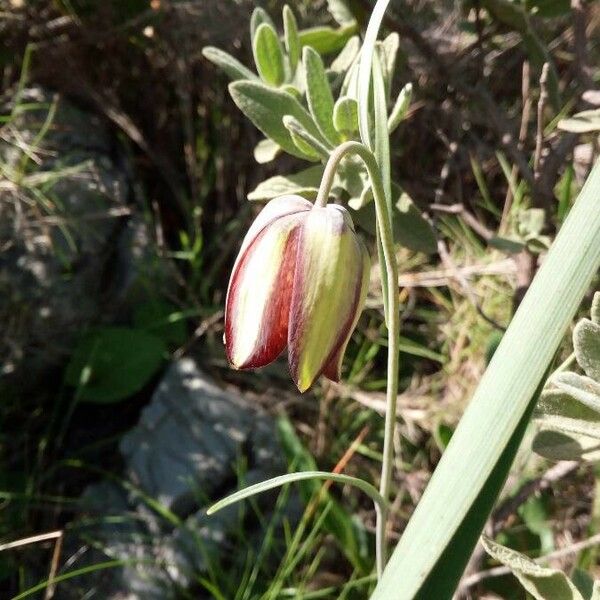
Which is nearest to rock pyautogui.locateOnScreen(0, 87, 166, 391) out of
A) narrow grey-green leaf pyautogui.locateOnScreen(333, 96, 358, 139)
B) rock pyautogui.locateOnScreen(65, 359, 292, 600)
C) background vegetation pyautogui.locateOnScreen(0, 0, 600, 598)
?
background vegetation pyautogui.locateOnScreen(0, 0, 600, 598)

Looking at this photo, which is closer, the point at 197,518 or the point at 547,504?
the point at 547,504

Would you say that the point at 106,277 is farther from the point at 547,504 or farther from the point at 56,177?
the point at 547,504

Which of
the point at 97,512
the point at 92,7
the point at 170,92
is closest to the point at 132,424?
the point at 97,512

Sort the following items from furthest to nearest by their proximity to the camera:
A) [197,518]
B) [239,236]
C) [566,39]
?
1. [239,236]
2. [566,39]
3. [197,518]

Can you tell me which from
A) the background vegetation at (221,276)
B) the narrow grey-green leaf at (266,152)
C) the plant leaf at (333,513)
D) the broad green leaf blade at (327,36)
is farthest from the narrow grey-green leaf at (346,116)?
the plant leaf at (333,513)

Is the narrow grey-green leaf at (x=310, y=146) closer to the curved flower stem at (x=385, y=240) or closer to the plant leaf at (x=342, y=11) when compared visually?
the curved flower stem at (x=385, y=240)

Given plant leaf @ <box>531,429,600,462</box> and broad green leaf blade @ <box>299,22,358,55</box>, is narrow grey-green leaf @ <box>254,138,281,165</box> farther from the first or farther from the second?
plant leaf @ <box>531,429,600,462</box>
